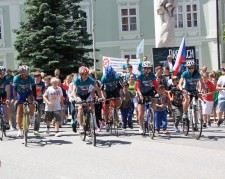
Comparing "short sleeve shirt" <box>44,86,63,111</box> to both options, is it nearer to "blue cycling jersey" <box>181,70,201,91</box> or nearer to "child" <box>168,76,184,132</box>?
"child" <box>168,76,184,132</box>

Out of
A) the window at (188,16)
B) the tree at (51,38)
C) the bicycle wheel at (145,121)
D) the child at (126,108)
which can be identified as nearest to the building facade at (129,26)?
the window at (188,16)

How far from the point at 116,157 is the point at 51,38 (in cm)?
2095

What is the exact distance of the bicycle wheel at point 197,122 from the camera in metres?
11.7

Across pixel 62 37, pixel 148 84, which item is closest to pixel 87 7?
pixel 62 37

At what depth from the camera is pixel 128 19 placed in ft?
132

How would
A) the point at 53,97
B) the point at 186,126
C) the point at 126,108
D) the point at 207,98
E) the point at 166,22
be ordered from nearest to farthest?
the point at 186,126
the point at 53,97
the point at 126,108
the point at 207,98
the point at 166,22

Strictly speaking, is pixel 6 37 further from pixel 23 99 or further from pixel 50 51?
pixel 23 99

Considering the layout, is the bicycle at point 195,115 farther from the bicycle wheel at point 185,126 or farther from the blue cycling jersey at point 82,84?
the blue cycling jersey at point 82,84

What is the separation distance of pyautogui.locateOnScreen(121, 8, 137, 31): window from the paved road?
27.7 metres

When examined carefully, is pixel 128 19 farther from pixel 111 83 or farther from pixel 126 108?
pixel 111 83

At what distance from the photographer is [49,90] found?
1332 centimetres

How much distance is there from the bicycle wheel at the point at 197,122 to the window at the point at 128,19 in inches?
1138

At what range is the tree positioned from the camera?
3003 centimetres

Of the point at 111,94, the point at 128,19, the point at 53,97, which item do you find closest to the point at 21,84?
the point at 53,97
